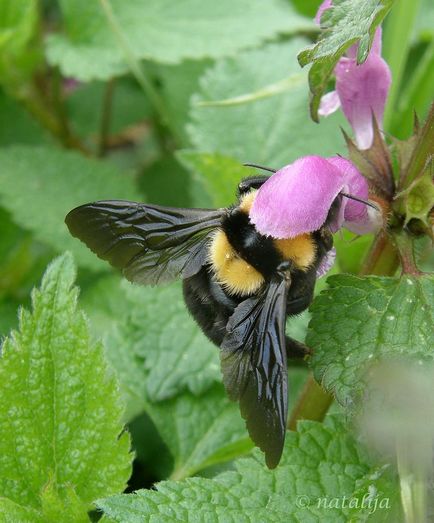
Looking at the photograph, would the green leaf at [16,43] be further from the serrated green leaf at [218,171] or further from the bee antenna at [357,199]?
the bee antenna at [357,199]

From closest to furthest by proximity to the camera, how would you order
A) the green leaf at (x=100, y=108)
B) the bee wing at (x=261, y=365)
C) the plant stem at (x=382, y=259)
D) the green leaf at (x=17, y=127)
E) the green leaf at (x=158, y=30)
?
1. the bee wing at (x=261, y=365)
2. the plant stem at (x=382, y=259)
3. the green leaf at (x=158, y=30)
4. the green leaf at (x=17, y=127)
5. the green leaf at (x=100, y=108)

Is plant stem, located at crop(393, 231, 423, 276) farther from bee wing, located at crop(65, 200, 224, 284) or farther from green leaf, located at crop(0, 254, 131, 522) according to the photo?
green leaf, located at crop(0, 254, 131, 522)

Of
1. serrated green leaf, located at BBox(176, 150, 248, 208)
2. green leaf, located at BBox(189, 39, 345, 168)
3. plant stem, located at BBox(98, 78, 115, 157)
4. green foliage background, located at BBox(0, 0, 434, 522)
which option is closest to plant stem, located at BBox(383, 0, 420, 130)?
green foliage background, located at BBox(0, 0, 434, 522)

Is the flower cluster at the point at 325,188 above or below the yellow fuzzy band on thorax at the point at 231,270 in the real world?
above

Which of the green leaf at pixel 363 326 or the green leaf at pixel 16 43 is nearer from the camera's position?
the green leaf at pixel 363 326

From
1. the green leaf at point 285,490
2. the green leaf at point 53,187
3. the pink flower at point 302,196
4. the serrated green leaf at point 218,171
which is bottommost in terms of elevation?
the green leaf at point 53,187

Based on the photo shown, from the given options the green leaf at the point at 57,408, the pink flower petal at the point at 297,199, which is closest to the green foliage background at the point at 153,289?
the green leaf at the point at 57,408

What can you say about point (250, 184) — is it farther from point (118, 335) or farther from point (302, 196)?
point (118, 335)
